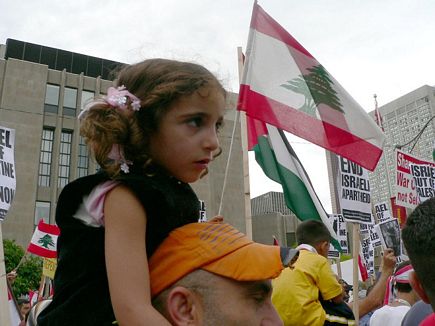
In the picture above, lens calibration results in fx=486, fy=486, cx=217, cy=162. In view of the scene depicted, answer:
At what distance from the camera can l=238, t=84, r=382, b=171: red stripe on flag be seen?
178 inches

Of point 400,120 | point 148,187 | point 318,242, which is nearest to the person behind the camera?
point 148,187

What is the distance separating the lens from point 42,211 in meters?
38.2

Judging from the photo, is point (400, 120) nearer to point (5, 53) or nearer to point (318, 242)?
point (318, 242)

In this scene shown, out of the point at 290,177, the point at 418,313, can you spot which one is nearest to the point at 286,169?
the point at 290,177

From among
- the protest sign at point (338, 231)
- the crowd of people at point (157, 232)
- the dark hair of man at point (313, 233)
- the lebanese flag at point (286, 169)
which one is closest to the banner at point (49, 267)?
the protest sign at point (338, 231)

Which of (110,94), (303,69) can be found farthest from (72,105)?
(110,94)

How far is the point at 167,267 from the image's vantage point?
1.26 meters

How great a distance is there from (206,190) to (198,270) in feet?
139

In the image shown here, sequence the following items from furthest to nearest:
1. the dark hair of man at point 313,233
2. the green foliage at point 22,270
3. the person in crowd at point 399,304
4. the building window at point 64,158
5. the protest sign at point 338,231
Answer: the building window at point 64,158, the green foliage at point 22,270, the protest sign at point 338,231, the dark hair of man at point 313,233, the person in crowd at point 399,304

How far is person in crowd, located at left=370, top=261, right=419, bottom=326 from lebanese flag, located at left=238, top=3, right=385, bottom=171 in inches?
49.8

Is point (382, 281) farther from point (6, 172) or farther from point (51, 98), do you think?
point (51, 98)

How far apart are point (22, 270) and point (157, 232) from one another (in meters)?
32.7

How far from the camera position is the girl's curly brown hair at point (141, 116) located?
146 cm

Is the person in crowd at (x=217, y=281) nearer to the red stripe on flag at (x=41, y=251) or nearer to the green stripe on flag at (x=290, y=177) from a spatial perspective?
the green stripe on flag at (x=290, y=177)
